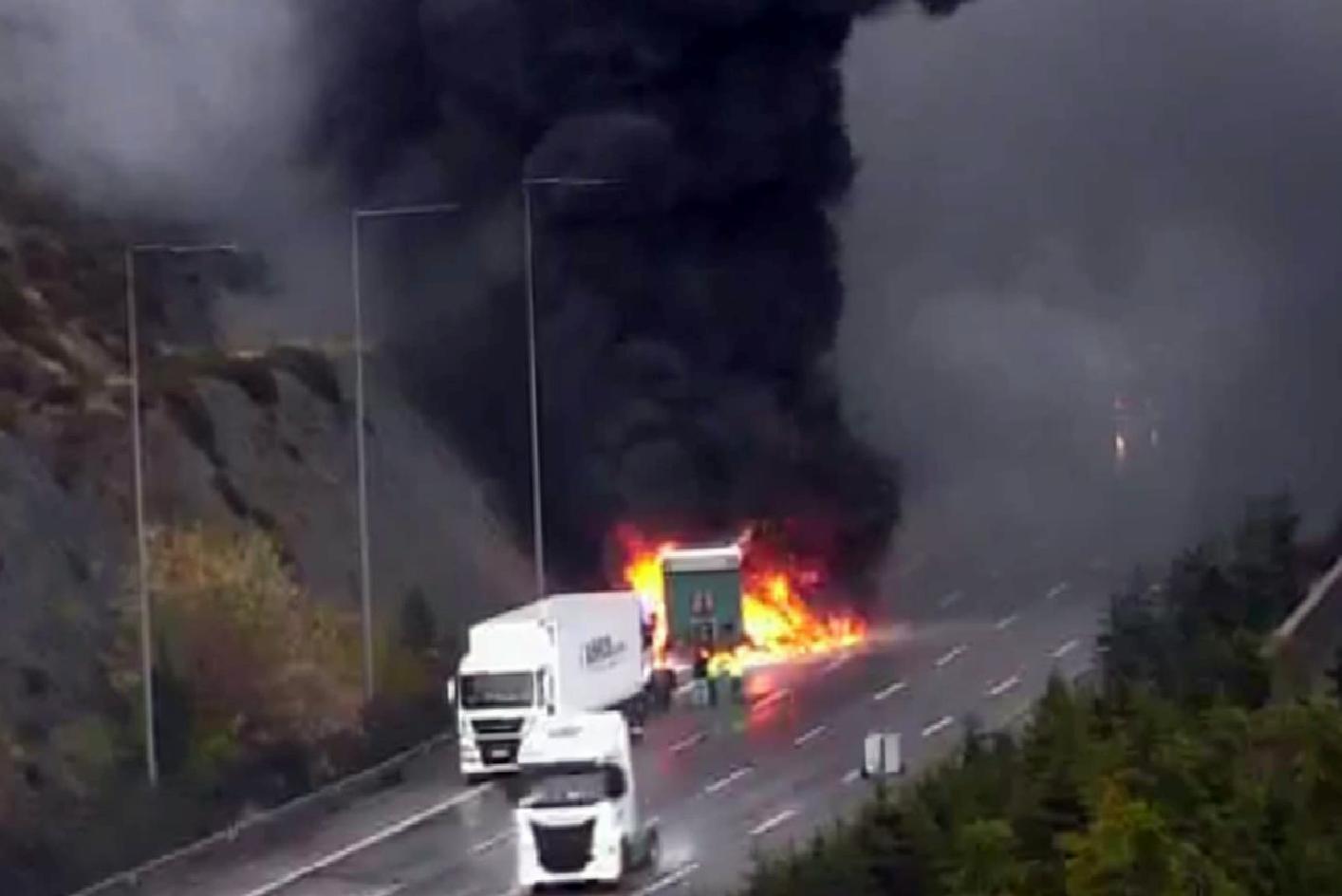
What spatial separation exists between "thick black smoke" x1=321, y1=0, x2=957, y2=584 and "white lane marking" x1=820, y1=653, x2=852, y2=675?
467cm

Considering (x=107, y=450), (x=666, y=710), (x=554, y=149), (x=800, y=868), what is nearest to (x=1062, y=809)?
(x=800, y=868)

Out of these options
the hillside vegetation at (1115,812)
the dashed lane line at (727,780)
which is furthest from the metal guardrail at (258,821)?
the hillside vegetation at (1115,812)

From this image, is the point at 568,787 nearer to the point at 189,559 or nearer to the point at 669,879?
the point at 669,879

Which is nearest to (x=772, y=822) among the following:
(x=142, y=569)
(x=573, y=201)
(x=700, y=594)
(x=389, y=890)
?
(x=389, y=890)

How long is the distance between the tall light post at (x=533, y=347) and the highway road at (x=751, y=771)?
655 cm

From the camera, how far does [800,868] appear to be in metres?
51.8

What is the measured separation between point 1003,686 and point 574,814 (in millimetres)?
20261

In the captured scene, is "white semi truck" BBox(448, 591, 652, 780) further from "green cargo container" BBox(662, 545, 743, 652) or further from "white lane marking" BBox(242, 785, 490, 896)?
"green cargo container" BBox(662, 545, 743, 652)

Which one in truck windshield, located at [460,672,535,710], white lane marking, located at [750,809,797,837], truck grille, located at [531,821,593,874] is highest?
truck windshield, located at [460,672,535,710]

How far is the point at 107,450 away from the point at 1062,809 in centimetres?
3210

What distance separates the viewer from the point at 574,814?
6019 cm

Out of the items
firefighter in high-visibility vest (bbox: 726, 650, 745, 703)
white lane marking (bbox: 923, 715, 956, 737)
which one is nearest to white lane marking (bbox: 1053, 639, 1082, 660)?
firefighter in high-visibility vest (bbox: 726, 650, 745, 703)

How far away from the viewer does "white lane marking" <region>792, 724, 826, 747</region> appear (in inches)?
2904

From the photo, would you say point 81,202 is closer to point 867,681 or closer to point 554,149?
point 554,149
